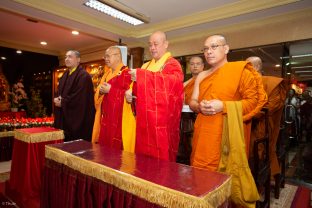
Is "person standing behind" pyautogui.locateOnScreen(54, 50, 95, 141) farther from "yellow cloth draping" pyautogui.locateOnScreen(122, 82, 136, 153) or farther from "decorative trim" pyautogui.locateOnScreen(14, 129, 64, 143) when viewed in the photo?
"yellow cloth draping" pyautogui.locateOnScreen(122, 82, 136, 153)

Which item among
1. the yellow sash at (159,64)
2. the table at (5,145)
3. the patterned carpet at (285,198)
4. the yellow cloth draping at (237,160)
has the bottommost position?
the patterned carpet at (285,198)

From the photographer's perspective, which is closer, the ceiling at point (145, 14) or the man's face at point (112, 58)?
the man's face at point (112, 58)

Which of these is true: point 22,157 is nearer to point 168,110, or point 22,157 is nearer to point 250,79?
point 168,110

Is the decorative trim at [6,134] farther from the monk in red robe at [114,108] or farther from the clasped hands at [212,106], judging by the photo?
the clasped hands at [212,106]

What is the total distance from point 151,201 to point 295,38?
3972 mm

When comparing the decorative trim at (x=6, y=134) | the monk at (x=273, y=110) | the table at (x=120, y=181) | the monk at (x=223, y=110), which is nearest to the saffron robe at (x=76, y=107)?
the table at (x=120, y=181)

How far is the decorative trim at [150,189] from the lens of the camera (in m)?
0.88

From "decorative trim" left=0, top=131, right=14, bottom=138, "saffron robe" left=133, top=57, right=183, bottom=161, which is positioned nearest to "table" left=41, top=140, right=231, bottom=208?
"saffron robe" left=133, top=57, right=183, bottom=161

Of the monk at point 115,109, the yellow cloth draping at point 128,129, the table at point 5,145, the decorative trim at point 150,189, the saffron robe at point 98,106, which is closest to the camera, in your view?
the decorative trim at point 150,189

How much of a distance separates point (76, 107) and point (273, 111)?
242 centimetres

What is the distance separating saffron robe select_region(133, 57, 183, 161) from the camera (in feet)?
6.04

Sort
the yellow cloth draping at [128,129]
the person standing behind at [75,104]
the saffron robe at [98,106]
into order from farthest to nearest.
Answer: the person standing behind at [75,104], the saffron robe at [98,106], the yellow cloth draping at [128,129]

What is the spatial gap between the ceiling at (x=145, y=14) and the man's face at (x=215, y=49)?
2.26m

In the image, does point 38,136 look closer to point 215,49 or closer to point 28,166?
point 28,166
